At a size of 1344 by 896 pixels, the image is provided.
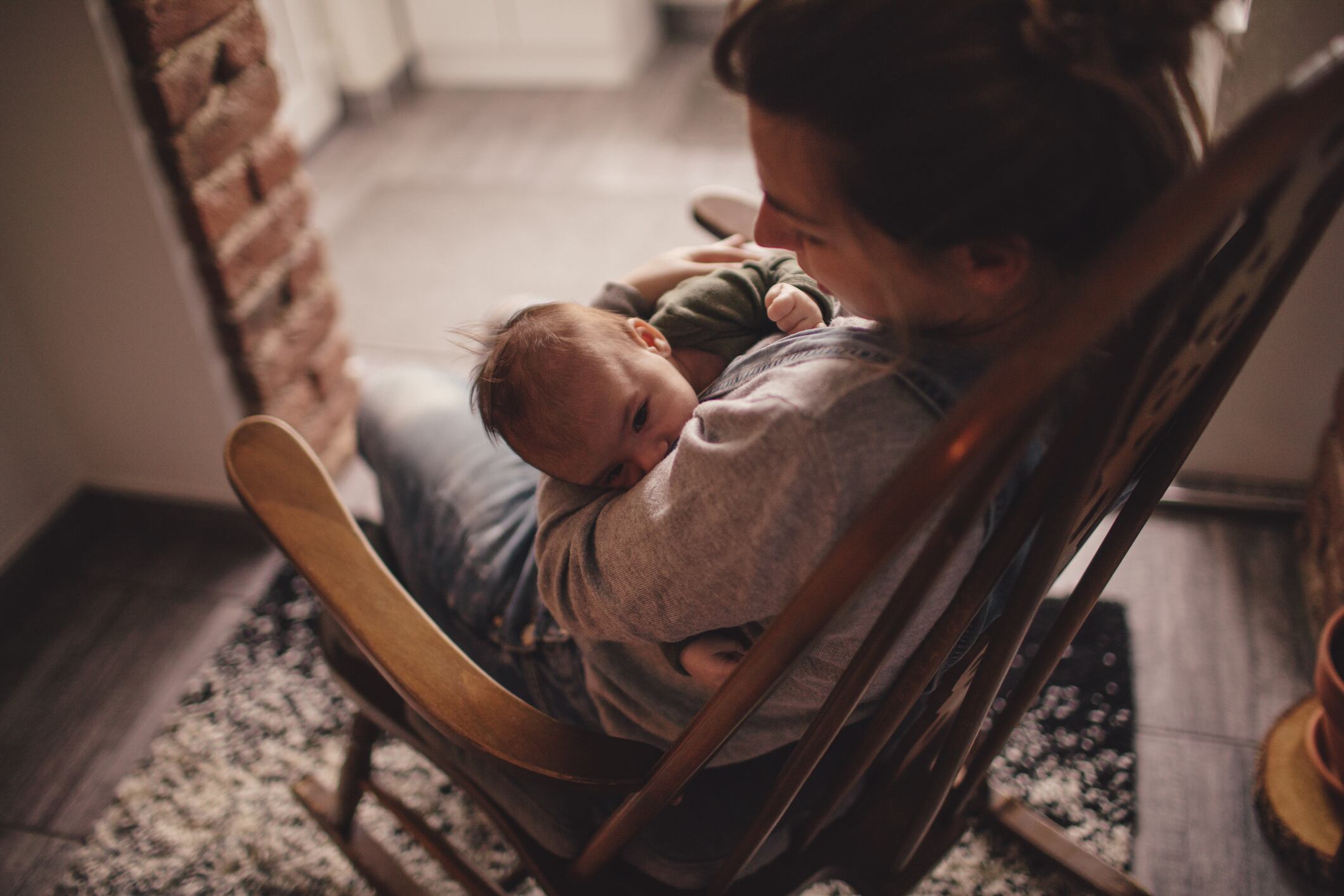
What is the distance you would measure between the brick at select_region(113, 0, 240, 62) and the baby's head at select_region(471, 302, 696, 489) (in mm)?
767

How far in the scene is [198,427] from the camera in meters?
1.57

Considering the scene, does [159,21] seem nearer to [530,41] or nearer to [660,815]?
[660,815]

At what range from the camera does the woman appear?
484 mm

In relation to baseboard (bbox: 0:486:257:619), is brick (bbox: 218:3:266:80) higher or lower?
higher

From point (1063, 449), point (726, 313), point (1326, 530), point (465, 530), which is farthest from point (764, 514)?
point (1326, 530)

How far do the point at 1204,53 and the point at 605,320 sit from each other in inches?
17.5

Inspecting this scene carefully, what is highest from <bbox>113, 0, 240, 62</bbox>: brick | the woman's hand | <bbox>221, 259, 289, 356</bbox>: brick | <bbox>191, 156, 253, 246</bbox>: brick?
<bbox>113, 0, 240, 62</bbox>: brick

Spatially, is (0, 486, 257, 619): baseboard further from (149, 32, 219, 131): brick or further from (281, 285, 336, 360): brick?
(149, 32, 219, 131): brick

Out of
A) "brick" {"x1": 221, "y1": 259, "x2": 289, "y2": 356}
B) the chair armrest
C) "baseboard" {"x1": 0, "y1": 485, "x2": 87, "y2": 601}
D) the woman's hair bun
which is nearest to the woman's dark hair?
the woman's hair bun

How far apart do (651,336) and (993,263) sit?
12.9 inches

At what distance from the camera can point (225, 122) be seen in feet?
4.43

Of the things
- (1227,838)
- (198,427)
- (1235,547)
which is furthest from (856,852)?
(198,427)

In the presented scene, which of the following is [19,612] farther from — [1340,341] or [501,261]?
[1340,341]

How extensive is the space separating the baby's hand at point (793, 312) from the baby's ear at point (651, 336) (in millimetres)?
112
